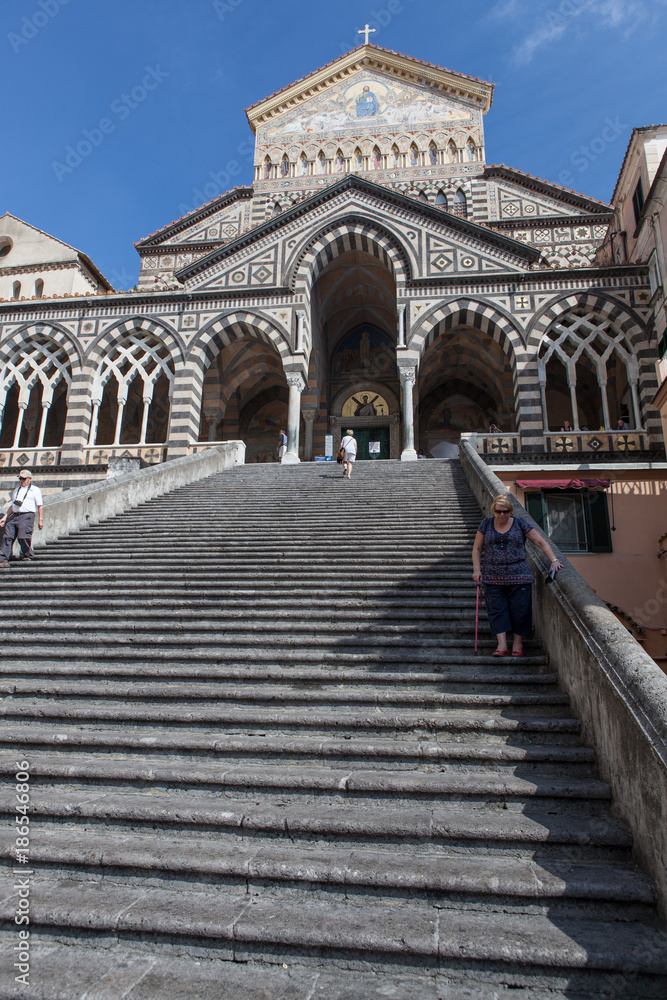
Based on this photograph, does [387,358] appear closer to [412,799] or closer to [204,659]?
[204,659]

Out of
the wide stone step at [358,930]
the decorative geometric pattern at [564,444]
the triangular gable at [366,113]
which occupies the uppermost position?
the triangular gable at [366,113]

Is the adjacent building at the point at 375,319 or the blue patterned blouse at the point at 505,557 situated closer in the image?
the blue patterned blouse at the point at 505,557

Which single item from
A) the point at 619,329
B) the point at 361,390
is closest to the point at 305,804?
the point at 619,329

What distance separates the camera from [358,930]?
2.93 metres

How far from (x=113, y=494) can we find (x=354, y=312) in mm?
17069

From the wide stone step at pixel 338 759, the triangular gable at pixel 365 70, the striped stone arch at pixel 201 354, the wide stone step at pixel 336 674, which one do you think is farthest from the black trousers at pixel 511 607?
the triangular gable at pixel 365 70

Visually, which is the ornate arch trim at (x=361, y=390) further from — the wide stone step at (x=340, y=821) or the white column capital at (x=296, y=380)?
the wide stone step at (x=340, y=821)

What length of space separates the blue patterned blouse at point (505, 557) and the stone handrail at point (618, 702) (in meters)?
0.30

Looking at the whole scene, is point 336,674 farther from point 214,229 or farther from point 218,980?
point 214,229

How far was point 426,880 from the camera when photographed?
3.20 m

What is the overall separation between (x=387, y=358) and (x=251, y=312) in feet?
24.4

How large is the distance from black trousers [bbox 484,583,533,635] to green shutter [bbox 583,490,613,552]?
32.1ft

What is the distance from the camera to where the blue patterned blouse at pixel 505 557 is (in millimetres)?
5621

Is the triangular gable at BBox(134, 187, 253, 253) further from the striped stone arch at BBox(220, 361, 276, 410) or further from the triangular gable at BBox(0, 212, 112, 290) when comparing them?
the striped stone arch at BBox(220, 361, 276, 410)
